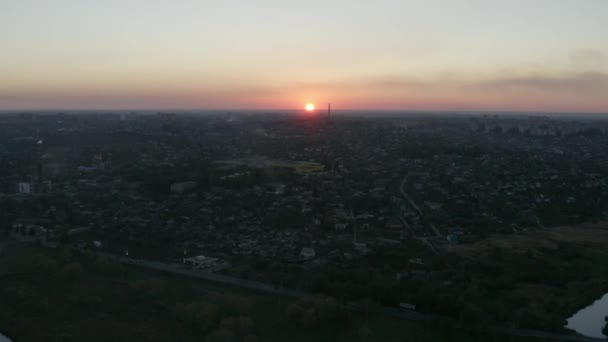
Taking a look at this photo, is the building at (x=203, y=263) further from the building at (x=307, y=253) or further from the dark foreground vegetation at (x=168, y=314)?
the building at (x=307, y=253)

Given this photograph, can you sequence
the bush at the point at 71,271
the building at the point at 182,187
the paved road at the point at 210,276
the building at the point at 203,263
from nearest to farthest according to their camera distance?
the paved road at the point at 210,276 → the bush at the point at 71,271 → the building at the point at 203,263 → the building at the point at 182,187

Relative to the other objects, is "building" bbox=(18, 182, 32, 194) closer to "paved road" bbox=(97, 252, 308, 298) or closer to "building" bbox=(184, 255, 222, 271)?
"paved road" bbox=(97, 252, 308, 298)

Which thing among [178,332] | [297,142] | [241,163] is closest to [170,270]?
[178,332]

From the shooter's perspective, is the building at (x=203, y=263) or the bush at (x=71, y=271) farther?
the building at (x=203, y=263)

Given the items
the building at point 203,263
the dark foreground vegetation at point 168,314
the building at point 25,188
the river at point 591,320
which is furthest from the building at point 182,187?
the river at point 591,320

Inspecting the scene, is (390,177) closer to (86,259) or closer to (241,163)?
(241,163)

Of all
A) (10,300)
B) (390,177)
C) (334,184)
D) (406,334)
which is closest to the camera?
(406,334)

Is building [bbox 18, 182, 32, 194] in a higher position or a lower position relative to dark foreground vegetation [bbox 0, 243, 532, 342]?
higher

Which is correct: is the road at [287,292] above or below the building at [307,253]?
→ below

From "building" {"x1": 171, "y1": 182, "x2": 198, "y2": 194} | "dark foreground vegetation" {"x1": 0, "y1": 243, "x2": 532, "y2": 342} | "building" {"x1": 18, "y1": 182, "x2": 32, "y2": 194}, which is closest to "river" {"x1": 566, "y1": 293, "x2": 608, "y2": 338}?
"dark foreground vegetation" {"x1": 0, "y1": 243, "x2": 532, "y2": 342}
